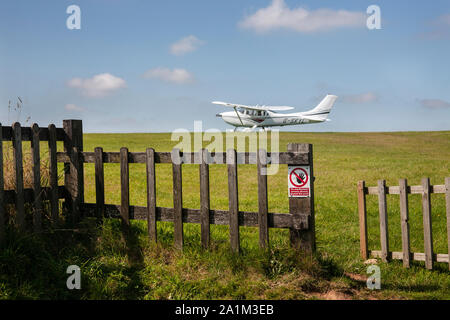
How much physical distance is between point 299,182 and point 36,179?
425 cm

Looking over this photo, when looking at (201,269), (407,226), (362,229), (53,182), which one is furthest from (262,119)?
(201,269)

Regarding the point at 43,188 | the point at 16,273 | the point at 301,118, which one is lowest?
the point at 16,273

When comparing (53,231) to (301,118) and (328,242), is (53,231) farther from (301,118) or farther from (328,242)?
(301,118)

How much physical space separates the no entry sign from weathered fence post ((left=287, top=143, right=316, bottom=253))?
45 mm

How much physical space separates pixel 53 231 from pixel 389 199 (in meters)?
9.96

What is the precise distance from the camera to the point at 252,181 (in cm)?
1692

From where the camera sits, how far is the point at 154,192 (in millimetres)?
7172

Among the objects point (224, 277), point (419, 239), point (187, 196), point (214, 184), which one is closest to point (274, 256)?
point (224, 277)

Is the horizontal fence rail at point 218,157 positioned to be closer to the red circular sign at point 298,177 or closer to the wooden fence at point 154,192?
the wooden fence at point 154,192

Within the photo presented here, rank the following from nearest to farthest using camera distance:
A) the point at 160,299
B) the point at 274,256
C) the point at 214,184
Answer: the point at 160,299, the point at 274,256, the point at 214,184

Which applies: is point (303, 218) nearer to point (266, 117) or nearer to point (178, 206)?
point (178, 206)

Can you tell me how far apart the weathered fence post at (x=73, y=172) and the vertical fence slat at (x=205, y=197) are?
260 cm

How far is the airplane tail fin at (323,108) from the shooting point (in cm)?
5306

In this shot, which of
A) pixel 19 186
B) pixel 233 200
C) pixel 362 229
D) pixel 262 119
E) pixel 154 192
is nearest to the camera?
pixel 233 200
